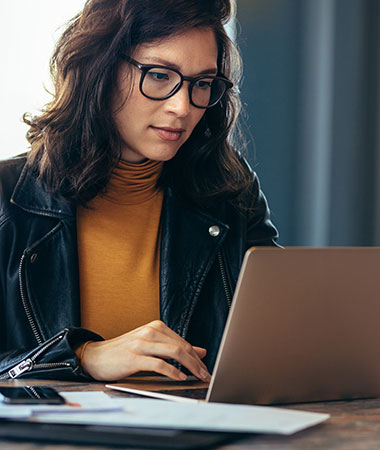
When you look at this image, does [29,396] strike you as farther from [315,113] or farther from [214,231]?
[315,113]

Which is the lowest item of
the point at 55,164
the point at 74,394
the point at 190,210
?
the point at 74,394

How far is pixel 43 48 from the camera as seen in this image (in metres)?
2.57

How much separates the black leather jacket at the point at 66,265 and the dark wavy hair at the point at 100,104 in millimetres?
55

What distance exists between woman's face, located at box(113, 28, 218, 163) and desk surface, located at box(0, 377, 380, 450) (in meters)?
0.81

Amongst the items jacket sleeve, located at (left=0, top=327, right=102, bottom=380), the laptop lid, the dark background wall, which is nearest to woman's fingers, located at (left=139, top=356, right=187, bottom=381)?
jacket sleeve, located at (left=0, top=327, right=102, bottom=380)

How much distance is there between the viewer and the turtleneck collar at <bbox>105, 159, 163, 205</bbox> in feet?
5.71

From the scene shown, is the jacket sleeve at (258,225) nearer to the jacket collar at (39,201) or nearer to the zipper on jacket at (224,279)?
the zipper on jacket at (224,279)

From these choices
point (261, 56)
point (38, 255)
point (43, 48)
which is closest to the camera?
point (38, 255)

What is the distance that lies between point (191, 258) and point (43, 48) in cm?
126

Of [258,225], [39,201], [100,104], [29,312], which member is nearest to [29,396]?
[29,312]

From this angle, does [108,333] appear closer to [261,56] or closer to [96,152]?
[96,152]

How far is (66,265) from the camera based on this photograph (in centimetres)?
158

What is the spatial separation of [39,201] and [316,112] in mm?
1576

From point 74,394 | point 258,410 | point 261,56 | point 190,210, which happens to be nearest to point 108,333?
point 190,210
